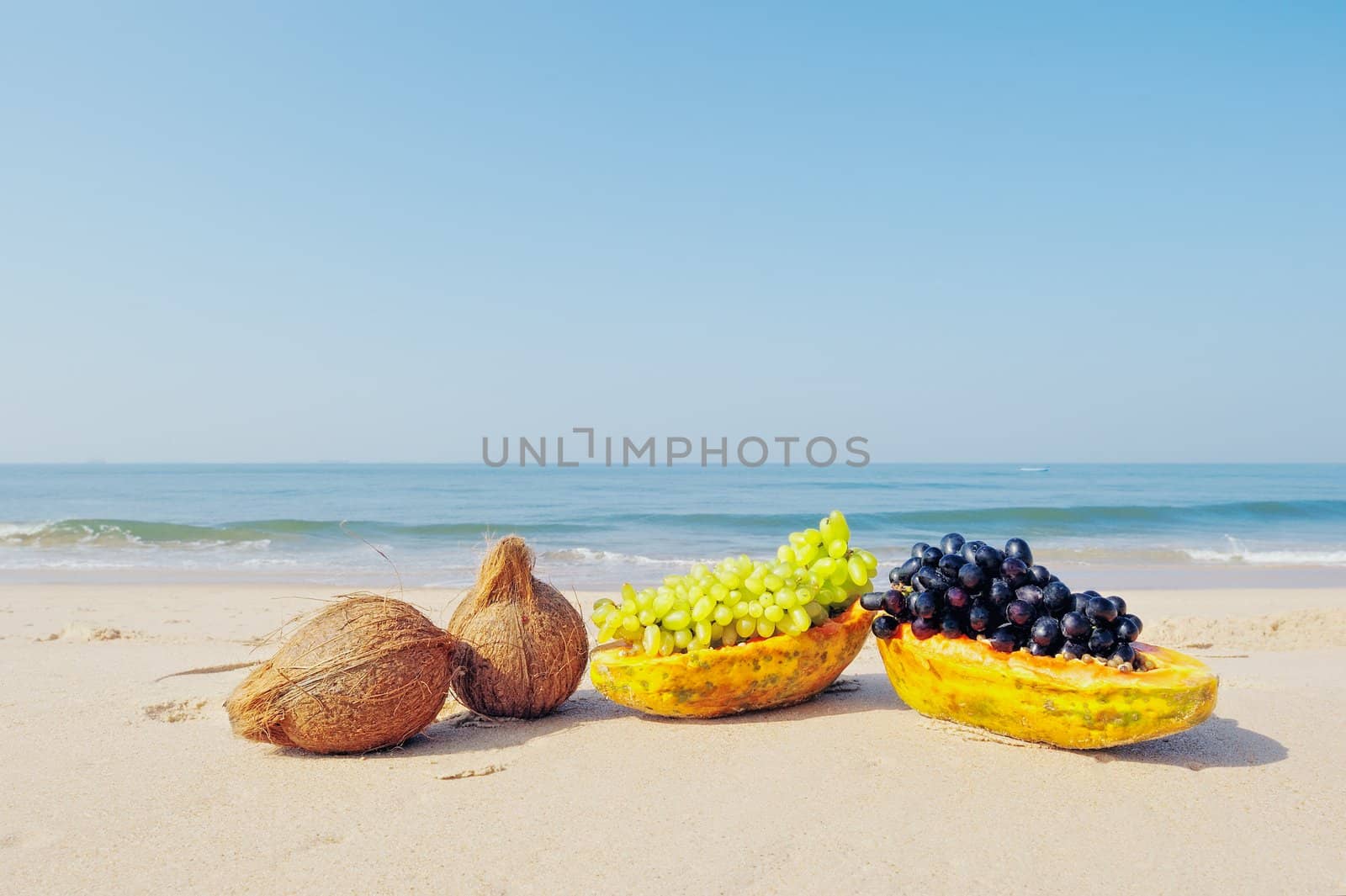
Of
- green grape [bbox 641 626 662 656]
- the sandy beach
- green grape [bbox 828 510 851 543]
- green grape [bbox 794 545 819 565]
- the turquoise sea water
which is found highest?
green grape [bbox 828 510 851 543]

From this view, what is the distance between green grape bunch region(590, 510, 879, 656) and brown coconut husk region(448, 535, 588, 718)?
9.3 inches

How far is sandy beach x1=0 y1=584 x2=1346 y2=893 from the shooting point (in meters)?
2.73

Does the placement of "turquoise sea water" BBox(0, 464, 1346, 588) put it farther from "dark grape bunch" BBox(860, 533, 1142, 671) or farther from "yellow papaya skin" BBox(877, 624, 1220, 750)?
"yellow papaya skin" BBox(877, 624, 1220, 750)

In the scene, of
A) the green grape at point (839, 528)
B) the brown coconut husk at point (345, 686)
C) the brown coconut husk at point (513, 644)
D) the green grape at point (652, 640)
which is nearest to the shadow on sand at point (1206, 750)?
the green grape at point (839, 528)

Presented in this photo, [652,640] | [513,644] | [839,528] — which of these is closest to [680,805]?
[652,640]

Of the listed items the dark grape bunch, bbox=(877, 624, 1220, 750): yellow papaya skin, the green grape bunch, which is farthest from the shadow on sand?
the green grape bunch

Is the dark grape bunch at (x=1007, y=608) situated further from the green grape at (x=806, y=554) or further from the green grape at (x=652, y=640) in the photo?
the green grape at (x=652, y=640)

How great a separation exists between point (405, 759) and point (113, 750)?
1.51m

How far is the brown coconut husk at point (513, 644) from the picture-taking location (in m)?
4.35

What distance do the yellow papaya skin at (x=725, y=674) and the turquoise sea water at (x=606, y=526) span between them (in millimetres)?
1543

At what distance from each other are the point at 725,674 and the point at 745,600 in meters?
0.38

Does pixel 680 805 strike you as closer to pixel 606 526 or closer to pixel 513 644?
pixel 513 644

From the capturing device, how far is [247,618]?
9.76 meters

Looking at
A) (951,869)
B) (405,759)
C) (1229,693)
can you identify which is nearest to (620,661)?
(405,759)
